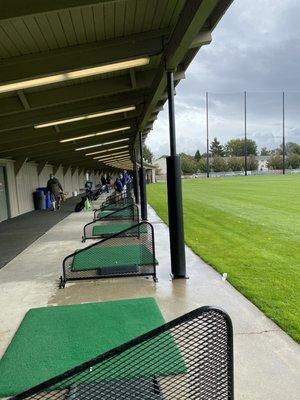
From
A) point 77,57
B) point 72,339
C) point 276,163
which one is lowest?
point 276,163

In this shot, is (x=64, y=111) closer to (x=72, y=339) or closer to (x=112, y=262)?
(x=112, y=262)

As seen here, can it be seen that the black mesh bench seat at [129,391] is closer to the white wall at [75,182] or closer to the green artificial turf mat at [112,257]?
the green artificial turf mat at [112,257]

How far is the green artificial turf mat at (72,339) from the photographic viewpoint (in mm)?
3266

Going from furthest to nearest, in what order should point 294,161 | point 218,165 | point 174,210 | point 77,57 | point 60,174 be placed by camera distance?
point 294,161
point 218,165
point 60,174
point 174,210
point 77,57

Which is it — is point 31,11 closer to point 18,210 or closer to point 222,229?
point 222,229

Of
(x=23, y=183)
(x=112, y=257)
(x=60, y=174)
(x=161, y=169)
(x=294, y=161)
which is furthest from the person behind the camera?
(x=294, y=161)

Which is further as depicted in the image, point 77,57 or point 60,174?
point 60,174

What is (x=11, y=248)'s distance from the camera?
9.10 metres

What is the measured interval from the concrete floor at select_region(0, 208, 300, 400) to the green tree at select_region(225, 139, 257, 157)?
128492mm

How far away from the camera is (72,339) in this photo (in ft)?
13.2

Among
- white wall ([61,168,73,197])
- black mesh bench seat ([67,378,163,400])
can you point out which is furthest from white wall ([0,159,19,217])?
black mesh bench seat ([67,378,163,400])

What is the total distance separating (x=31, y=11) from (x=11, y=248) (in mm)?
6730

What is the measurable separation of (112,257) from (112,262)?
321mm

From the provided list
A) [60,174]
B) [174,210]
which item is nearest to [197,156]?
[60,174]
